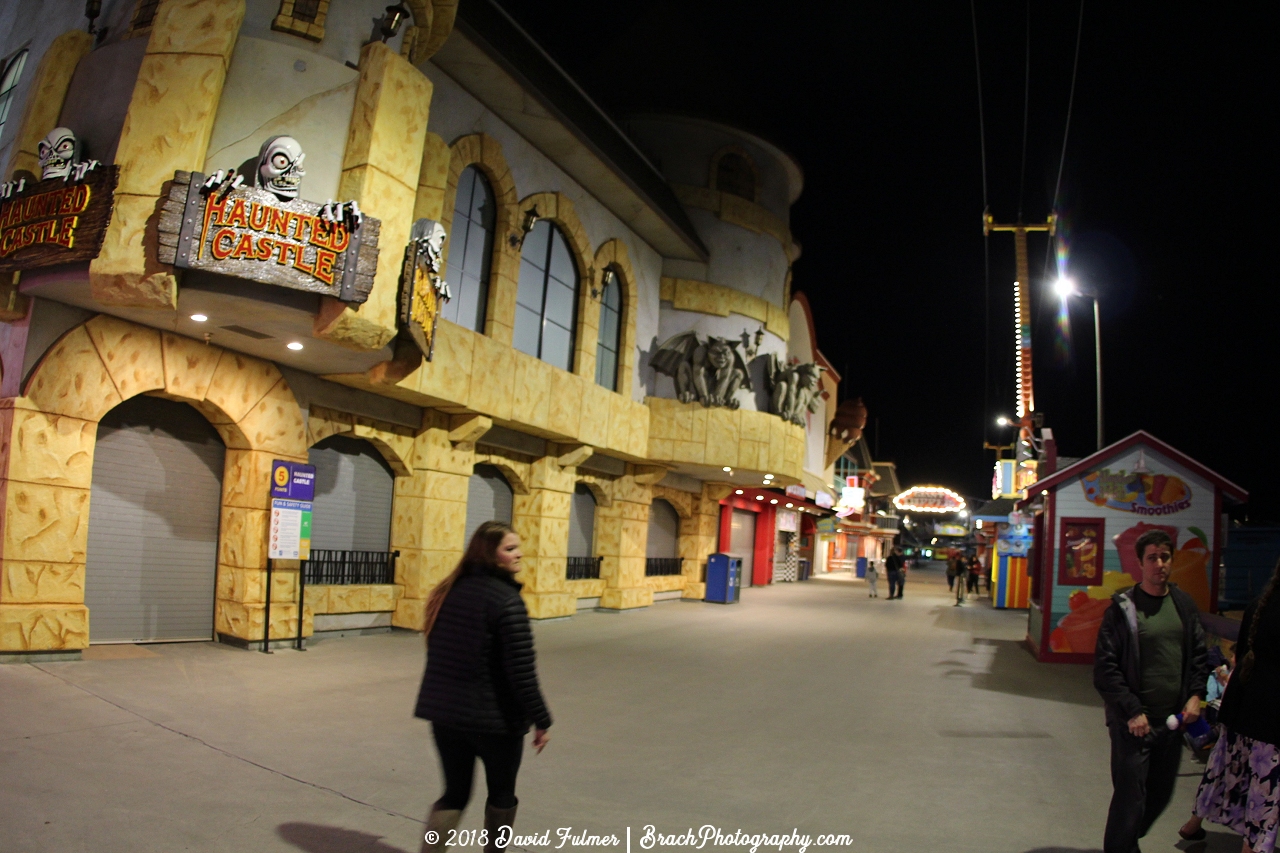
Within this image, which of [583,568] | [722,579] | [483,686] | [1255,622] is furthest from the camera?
[722,579]

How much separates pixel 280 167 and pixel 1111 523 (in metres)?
13.2

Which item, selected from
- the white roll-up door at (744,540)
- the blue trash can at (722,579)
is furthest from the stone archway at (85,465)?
the white roll-up door at (744,540)

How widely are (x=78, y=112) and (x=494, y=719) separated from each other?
956 centimetres

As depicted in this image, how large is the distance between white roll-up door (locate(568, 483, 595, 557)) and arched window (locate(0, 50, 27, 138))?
12128mm

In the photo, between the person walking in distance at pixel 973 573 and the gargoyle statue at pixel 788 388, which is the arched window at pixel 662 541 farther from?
the person walking in distance at pixel 973 573

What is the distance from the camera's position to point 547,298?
56.4ft

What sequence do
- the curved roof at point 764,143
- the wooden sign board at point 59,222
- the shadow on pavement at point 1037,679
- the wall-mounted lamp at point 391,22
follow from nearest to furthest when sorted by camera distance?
the wooden sign board at point 59,222 < the wall-mounted lamp at point 391,22 < the shadow on pavement at point 1037,679 < the curved roof at point 764,143

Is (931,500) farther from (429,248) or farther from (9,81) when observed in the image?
(9,81)

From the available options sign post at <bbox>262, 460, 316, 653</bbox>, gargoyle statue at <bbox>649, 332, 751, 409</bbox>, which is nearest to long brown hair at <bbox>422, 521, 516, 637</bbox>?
sign post at <bbox>262, 460, 316, 653</bbox>

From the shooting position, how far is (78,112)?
977cm

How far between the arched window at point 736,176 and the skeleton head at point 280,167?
49.0 feet

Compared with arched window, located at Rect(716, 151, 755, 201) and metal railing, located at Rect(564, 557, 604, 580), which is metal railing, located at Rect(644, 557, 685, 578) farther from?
arched window, located at Rect(716, 151, 755, 201)

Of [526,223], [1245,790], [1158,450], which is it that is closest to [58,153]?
[526,223]

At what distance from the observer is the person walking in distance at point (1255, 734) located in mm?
4383
